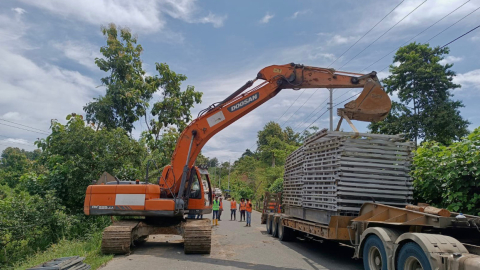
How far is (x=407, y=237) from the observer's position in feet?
17.9

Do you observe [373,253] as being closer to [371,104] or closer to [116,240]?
[371,104]

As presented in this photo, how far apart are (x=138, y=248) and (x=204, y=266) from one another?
3309 millimetres

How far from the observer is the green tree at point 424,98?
2098 cm

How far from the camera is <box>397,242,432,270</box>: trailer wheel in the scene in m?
5.00

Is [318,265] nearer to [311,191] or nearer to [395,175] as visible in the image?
[311,191]

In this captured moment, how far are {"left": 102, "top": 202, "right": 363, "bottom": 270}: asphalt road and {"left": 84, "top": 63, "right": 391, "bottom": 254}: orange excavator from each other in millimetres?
543

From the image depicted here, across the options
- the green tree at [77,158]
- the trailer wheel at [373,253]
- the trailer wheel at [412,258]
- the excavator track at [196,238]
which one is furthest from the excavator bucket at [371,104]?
the green tree at [77,158]

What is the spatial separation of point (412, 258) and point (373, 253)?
1.39 m

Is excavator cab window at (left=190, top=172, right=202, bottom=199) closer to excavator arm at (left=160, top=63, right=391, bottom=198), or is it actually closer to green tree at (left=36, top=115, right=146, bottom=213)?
excavator arm at (left=160, top=63, right=391, bottom=198)

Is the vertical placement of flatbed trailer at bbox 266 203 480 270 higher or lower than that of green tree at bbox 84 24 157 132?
lower

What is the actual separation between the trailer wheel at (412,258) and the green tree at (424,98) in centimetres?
1796

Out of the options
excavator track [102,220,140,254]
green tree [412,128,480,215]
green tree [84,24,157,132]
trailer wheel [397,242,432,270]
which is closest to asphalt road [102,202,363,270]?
excavator track [102,220,140,254]

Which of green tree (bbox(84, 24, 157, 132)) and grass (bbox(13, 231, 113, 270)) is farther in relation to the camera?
green tree (bbox(84, 24, 157, 132))

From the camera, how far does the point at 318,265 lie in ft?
28.2
